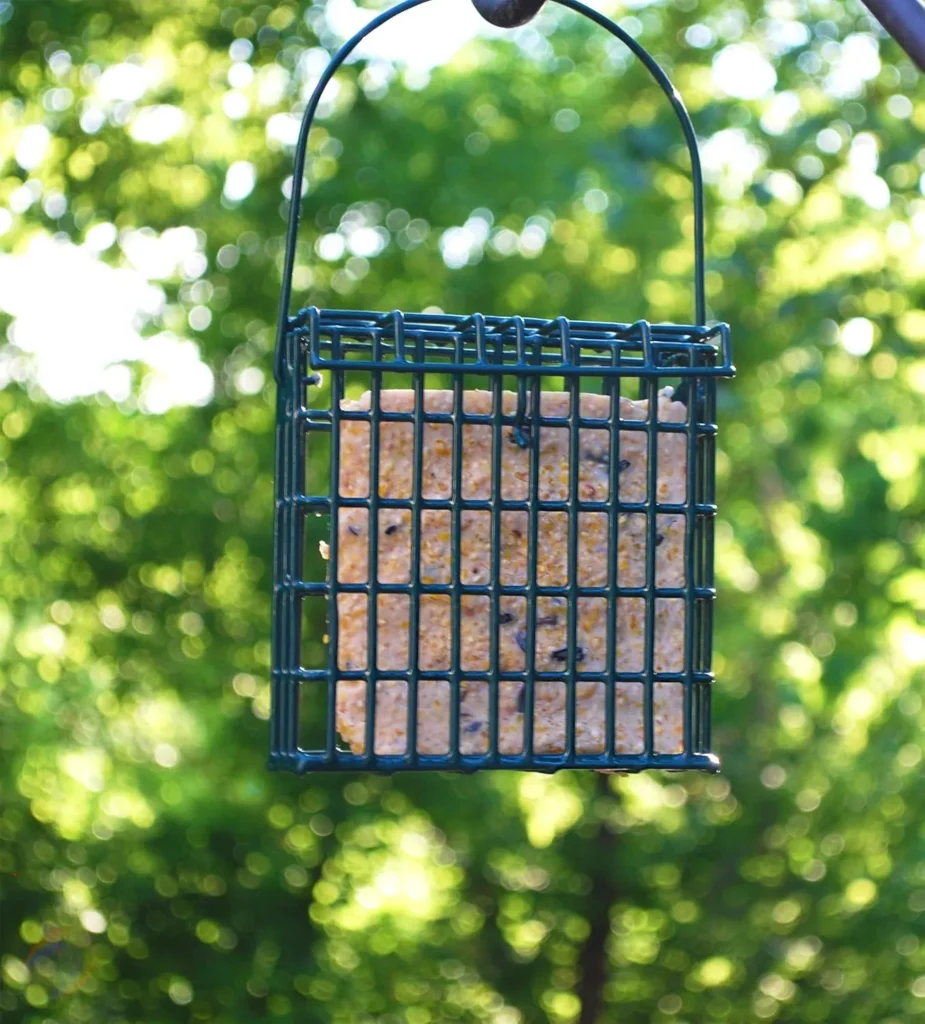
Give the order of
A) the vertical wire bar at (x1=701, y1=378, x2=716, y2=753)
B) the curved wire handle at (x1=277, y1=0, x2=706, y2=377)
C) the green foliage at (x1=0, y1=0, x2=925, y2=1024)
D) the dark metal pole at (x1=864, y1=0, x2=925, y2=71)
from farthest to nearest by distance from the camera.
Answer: the green foliage at (x1=0, y1=0, x2=925, y2=1024) < the vertical wire bar at (x1=701, y1=378, x2=716, y2=753) < the curved wire handle at (x1=277, y1=0, x2=706, y2=377) < the dark metal pole at (x1=864, y1=0, x2=925, y2=71)

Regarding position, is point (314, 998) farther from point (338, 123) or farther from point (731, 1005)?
point (338, 123)

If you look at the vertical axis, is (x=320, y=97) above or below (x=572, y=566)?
above

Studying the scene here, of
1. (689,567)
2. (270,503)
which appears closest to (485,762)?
(689,567)

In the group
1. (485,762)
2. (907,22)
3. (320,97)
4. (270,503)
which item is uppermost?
(270,503)

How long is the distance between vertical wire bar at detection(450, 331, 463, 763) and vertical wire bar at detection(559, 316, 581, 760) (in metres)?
0.14

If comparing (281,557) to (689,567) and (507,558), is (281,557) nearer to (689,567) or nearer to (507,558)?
(507,558)

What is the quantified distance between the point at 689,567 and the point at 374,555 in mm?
412

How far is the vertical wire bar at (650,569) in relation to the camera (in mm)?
1851

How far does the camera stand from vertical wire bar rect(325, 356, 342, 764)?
5.89 ft

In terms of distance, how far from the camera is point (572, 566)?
1849 millimetres

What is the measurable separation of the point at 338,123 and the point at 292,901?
12.7 ft

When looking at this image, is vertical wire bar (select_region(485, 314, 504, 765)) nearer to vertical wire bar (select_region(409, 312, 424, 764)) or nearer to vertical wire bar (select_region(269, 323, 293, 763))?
vertical wire bar (select_region(409, 312, 424, 764))

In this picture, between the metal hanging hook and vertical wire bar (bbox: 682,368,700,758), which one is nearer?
the metal hanging hook

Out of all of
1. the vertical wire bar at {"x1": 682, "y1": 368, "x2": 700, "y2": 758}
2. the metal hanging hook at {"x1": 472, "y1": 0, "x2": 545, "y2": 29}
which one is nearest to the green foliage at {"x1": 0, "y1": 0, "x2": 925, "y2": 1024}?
the vertical wire bar at {"x1": 682, "y1": 368, "x2": 700, "y2": 758}
